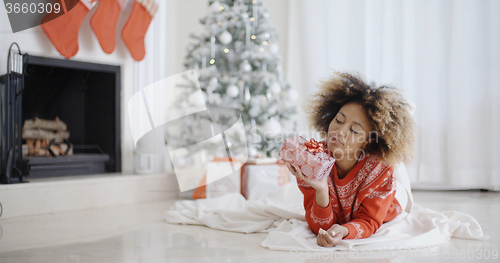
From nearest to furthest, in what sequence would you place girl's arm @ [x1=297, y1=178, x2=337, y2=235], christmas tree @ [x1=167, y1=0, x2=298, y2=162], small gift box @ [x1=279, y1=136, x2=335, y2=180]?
small gift box @ [x1=279, y1=136, x2=335, y2=180], girl's arm @ [x1=297, y1=178, x2=337, y2=235], christmas tree @ [x1=167, y1=0, x2=298, y2=162]

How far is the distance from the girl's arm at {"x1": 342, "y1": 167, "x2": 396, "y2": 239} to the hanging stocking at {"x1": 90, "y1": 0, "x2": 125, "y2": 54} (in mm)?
2293

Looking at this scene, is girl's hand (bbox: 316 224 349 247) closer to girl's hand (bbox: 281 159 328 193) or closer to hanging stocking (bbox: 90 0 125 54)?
girl's hand (bbox: 281 159 328 193)

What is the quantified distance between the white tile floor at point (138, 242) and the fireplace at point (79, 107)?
0.58 m

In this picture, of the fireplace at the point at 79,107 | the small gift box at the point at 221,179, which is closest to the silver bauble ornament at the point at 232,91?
the small gift box at the point at 221,179

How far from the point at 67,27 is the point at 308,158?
2.20 metres

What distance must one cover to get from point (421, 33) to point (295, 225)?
97.3 inches

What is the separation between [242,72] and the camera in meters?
3.15

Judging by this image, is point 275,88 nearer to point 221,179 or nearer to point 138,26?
point 221,179

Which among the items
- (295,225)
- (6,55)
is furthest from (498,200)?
(6,55)

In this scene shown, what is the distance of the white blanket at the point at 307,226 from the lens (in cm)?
154

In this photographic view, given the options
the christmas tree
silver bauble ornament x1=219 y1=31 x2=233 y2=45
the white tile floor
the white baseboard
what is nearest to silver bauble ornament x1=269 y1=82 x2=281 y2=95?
the christmas tree

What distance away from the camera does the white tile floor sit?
4.82 feet

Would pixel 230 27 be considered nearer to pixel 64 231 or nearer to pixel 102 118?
pixel 102 118

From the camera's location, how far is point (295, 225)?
1765 mm
